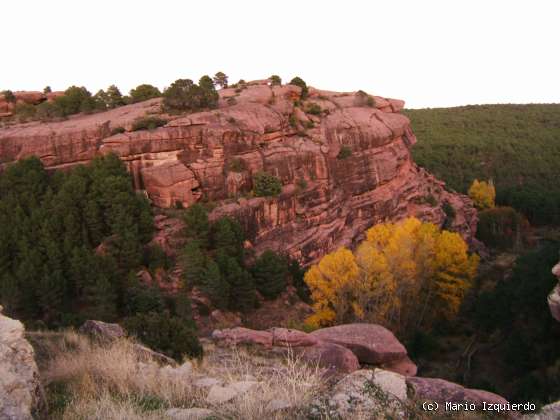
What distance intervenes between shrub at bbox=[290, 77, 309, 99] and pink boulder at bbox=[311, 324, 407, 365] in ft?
107

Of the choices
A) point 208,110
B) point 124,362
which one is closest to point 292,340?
point 124,362

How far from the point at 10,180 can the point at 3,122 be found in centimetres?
887

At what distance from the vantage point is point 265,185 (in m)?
31.0

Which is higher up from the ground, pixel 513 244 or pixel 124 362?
pixel 124 362

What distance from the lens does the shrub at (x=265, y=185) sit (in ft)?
101

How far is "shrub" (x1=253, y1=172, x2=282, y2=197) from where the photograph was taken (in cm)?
3088

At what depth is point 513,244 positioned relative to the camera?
4778cm

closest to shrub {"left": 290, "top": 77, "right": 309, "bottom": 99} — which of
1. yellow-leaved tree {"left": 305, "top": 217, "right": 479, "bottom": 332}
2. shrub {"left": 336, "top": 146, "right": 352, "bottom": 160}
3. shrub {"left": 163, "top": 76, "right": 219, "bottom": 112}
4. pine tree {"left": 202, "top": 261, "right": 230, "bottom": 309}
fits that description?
shrub {"left": 336, "top": 146, "right": 352, "bottom": 160}

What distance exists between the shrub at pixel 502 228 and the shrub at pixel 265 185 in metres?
30.0

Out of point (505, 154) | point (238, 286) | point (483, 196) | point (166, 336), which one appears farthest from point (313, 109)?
point (505, 154)

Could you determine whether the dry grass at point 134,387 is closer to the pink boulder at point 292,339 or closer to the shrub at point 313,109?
the pink boulder at point 292,339

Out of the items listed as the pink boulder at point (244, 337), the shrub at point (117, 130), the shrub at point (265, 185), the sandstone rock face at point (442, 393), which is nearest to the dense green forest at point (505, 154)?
the shrub at point (265, 185)

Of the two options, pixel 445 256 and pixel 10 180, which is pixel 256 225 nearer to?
pixel 445 256

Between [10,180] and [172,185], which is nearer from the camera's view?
[10,180]
